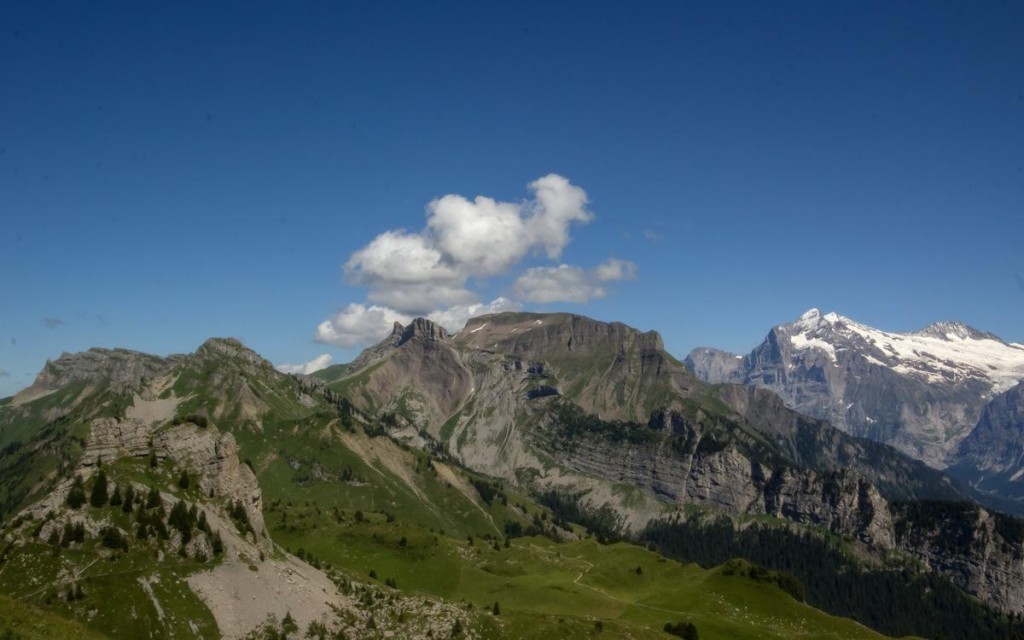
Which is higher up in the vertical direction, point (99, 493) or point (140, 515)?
point (99, 493)

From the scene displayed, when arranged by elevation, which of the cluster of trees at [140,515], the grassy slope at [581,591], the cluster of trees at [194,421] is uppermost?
the cluster of trees at [194,421]

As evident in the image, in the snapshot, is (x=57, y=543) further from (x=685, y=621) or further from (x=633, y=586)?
(x=633, y=586)

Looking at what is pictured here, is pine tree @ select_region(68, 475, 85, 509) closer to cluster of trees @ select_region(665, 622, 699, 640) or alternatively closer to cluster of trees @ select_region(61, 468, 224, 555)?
cluster of trees @ select_region(61, 468, 224, 555)

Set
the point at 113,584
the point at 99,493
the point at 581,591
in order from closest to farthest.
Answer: the point at 113,584, the point at 99,493, the point at 581,591

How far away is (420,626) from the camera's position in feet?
356

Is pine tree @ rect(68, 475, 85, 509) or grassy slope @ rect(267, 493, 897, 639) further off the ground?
pine tree @ rect(68, 475, 85, 509)

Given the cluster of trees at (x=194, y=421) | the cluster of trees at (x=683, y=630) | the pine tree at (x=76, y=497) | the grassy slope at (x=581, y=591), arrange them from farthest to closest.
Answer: the grassy slope at (x=581, y=591), the cluster of trees at (x=683, y=630), the cluster of trees at (x=194, y=421), the pine tree at (x=76, y=497)

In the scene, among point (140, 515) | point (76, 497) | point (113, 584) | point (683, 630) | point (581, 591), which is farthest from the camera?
point (581, 591)

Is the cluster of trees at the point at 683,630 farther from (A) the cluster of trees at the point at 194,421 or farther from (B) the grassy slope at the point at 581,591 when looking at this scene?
(A) the cluster of trees at the point at 194,421

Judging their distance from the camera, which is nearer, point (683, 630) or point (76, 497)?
point (76, 497)

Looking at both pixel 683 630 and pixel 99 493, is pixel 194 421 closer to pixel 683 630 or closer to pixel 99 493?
pixel 99 493

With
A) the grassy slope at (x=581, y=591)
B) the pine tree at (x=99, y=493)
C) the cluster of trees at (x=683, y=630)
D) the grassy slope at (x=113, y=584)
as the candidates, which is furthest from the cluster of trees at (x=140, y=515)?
the cluster of trees at (x=683, y=630)

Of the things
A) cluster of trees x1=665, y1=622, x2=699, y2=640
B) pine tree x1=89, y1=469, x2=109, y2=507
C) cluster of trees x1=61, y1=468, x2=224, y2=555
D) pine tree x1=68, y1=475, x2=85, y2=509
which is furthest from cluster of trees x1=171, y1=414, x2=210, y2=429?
cluster of trees x1=665, y1=622, x2=699, y2=640

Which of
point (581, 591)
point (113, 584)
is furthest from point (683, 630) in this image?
point (113, 584)
